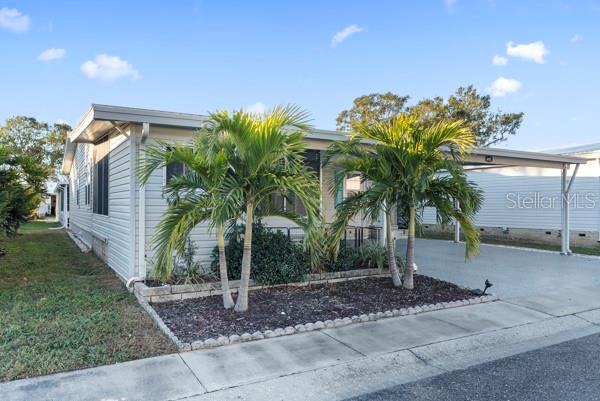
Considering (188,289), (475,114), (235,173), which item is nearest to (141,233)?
(188,289)

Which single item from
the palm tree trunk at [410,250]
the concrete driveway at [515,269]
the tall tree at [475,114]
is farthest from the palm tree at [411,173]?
the tall tree at [475,114]

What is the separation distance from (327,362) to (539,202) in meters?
13.9

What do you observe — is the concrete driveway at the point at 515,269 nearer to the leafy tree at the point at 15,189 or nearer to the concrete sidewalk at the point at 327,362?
the concrete sidewalk at the point at 327,362

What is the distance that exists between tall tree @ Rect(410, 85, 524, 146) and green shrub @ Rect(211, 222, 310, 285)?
17761 millimetres

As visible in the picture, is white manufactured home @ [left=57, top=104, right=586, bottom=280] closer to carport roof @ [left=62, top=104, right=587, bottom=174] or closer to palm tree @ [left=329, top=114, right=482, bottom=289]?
carport roof @ [left=62, top=104, right=587, bottom=174]

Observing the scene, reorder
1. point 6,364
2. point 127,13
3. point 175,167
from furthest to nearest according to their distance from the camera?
point 127,13, point 175,167, point 6,364

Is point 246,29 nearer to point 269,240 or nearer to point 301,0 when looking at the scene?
point 301,0

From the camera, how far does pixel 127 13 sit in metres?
10.7

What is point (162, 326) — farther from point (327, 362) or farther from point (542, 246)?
point (542, 246)

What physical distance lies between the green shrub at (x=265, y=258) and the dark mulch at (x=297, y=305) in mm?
208

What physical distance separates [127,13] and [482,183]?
14118 millimetres

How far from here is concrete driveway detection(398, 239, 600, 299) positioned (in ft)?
24.0

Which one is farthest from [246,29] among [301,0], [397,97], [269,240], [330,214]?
[397,97]

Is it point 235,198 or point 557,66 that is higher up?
point 557,66
